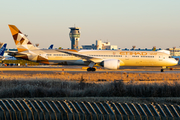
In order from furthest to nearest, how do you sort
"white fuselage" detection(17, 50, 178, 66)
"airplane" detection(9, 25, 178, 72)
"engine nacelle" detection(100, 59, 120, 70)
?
"white fuselage" detection(17, 50, 178, 66)
"airplane" detection(9, 25, 178, 72)
"engine nacelle" detection(100, 59, 120, 70)

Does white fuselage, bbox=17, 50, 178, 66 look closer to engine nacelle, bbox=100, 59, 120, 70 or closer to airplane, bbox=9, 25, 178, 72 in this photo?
airplane, bbox=9, 25, 178, 72

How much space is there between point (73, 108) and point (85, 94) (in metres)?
5.52

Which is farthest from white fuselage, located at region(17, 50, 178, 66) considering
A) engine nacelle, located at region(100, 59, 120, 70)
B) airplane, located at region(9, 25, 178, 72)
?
engine nacelle, located at region(100, 59, 120, 70)

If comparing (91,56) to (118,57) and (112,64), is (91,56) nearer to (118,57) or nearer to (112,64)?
(112,64)

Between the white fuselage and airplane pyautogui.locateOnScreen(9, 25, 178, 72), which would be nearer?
airplane pyautogui.locateOnScreen(9, 25, 178, 72)

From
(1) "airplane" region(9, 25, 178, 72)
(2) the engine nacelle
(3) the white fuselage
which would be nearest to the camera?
(2) the engine nacelle

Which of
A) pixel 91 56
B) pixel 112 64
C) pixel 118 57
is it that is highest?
pixel 91 56

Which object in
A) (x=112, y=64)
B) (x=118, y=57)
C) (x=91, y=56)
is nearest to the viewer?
(x=112, y=64)

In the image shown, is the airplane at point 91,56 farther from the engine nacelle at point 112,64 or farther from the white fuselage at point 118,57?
the engine nacelle at point 112,64

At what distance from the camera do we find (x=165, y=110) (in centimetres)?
1221

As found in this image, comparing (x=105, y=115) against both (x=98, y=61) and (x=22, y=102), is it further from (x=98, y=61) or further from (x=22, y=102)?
(x=98, y=61)

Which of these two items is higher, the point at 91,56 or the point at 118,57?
the point at 91,56

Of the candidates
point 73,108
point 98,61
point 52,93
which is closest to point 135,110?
point 73,108

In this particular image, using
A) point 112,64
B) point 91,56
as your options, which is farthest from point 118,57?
point 91,56
